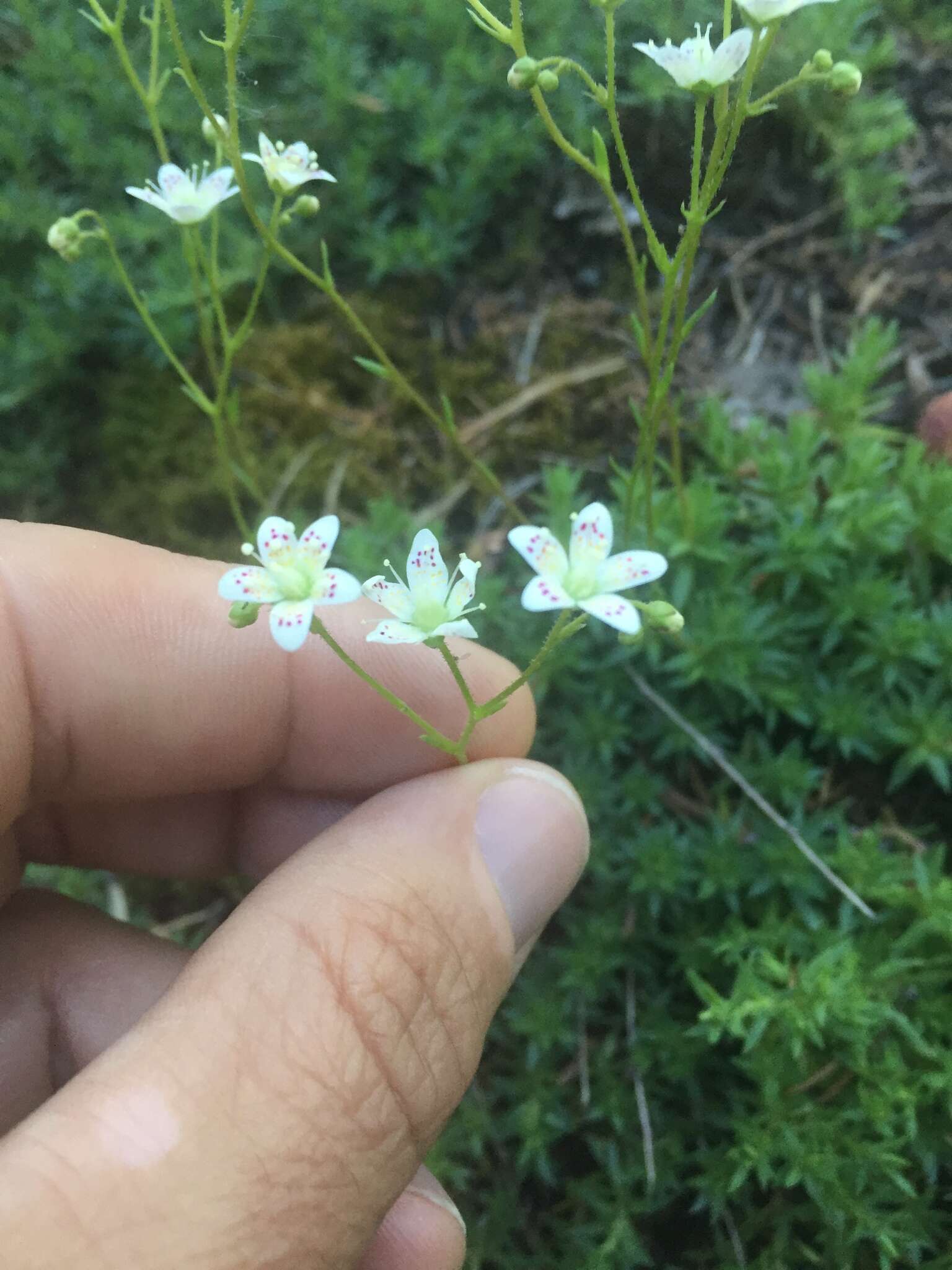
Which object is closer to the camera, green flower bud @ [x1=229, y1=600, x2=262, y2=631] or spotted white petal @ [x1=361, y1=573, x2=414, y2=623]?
green flower bud @ [x1=229, y1=600, x2=262, y2=631]

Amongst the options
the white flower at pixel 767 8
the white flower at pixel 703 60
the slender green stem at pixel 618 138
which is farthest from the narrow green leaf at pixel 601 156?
the white flower at pixel 767 8

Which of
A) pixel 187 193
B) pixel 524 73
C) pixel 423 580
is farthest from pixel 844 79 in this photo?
pixel 187 193

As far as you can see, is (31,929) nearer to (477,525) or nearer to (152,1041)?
(152,1041)

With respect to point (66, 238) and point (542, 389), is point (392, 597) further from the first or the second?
point (542, 389)

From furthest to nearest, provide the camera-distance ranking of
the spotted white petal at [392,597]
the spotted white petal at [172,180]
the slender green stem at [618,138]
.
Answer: the spotted white petal at [172,180] → the spotted white petal at [392,597] → the slender green stem at [618,138]

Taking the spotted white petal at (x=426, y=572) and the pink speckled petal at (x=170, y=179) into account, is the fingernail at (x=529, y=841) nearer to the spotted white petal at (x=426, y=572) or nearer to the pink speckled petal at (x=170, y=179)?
the spotted white petal at (x=426, y=572)

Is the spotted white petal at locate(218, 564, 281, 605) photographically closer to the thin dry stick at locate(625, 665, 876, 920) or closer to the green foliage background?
the green foliage background

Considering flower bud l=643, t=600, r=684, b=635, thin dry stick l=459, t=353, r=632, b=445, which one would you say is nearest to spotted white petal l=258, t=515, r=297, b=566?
flower bud l=643, t=600, r=684, b=635
